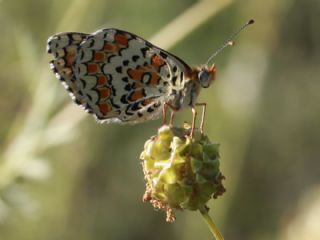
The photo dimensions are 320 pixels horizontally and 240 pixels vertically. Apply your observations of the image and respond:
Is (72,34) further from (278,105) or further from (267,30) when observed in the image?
(278,105)

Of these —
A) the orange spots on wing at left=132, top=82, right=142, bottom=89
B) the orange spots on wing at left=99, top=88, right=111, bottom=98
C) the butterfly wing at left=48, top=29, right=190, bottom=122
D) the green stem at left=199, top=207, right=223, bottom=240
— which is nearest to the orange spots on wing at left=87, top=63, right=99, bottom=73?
the butterfly wing at left=48, top=29, right=190, bottom=122

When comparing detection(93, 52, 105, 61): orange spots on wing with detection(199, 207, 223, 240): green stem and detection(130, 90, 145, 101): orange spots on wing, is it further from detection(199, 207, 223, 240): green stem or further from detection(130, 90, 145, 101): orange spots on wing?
detection(199, 207, 223, 240): green stem

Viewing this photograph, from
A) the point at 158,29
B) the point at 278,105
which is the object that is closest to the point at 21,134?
the point at 158,29

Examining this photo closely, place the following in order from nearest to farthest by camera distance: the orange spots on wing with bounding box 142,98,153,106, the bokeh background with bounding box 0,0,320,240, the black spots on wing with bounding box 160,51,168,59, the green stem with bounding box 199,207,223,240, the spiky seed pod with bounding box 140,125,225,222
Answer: the green stem with bounding box 199,207,223,240 → the spiky seed pod with bounding box 140,125,225,222 → the black spots on wing with bounding box 160,51,168,59 → the orange spots on wing with bounding box 142,98,153,106 → the bokeh background with bounding box 0,0,320,240

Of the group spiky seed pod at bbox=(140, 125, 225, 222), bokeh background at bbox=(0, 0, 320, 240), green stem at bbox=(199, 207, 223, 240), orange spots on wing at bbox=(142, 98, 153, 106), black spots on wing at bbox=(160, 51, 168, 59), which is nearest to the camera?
green stem at bbox=(199, 207, 223, 240)

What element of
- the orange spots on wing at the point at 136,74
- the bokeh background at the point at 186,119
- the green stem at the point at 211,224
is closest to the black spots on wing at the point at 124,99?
the orange spots on wing at the point at 136,74

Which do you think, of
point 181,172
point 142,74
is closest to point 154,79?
point 142,74

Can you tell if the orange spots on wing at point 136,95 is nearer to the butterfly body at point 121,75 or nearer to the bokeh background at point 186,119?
the butterfly body at point 121,75
